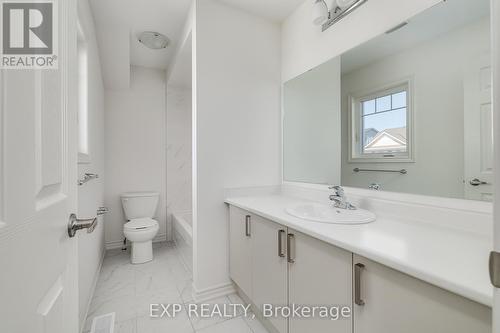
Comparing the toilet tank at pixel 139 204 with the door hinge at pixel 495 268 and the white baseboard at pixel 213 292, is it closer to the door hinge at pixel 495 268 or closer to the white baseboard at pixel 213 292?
the white baseboard at pixel 213 292

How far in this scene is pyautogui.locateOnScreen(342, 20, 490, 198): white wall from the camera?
1.06 meters

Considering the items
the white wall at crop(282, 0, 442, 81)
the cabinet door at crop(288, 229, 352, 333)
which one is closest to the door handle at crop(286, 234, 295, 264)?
the cabinet door at crop(288, 229, 352, 333)

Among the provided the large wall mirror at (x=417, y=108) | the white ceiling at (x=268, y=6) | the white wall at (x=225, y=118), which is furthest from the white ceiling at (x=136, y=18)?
the large wall mirror at (x=417, y=108)

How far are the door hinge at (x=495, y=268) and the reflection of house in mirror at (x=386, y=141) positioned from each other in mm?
1066

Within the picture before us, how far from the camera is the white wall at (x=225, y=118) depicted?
1819mm

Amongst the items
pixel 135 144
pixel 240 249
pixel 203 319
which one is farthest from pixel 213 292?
pixel 135 144

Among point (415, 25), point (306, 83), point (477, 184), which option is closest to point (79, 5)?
point (306, 83)

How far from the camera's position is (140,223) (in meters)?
2.56

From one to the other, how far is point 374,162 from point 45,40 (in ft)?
5.24

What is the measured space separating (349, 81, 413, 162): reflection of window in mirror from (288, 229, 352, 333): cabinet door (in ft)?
2.45

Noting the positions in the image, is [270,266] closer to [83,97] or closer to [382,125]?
[382,125]

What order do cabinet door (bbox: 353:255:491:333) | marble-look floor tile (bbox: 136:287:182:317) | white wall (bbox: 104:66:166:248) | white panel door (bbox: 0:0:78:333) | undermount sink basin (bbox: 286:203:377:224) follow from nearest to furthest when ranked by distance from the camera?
1. white panel door (bbox: 0:0:78:333)
2. cabinet door (bbox: 353:255:491:333)
3. undermount sink basin (bbox: 286:203:377:224)
4. marble-look floor tile (bbox: 136:287:182:317)
5. white wall (bbox: 104:66:166:248)

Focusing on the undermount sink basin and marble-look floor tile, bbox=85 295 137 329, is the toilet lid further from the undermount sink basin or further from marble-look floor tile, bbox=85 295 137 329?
the undermount sink basin

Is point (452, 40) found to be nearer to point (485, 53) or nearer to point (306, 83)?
point (485, 53)
